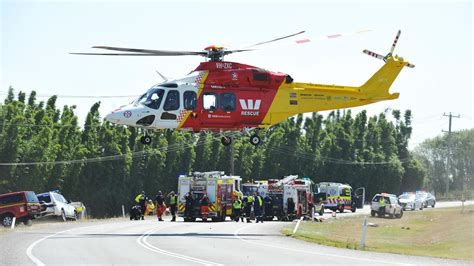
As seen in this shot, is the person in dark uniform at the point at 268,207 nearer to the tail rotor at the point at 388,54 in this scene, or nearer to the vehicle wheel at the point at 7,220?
the tail rotor at the point at 388,54

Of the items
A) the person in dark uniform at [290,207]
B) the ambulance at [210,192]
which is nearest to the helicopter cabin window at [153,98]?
the ambulance at [210,192]

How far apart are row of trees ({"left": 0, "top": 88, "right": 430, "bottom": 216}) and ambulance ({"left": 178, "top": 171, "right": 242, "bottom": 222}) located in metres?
14.4

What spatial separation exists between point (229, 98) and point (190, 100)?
156cm

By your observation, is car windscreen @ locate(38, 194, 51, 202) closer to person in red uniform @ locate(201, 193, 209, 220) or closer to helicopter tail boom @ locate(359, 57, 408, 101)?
person in red uniform @ locate(201, 193, 209, 220)

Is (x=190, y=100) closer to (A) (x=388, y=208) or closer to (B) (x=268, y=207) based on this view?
(B) (x=268, y=207)

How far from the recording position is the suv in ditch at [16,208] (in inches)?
1422

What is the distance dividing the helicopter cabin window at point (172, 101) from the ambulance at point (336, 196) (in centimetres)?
2930

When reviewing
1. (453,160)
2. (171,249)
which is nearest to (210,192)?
(171,249)

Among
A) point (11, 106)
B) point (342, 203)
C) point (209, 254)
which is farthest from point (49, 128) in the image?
point (209, 254)

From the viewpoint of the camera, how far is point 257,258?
1916cm

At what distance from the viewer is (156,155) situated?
62062mm

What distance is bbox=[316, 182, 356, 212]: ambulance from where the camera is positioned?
5756 cm

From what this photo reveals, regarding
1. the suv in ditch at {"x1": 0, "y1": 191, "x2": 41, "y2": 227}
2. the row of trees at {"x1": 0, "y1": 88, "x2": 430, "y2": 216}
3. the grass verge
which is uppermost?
the row of trees at {"x1": 0, "y1": 88, "x2": 430, "y2": 216}

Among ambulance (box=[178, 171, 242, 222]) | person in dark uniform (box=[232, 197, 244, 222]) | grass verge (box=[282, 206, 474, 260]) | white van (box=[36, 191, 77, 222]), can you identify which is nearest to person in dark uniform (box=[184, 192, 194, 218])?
ambulance (box=[178, 171, 242, 222])
